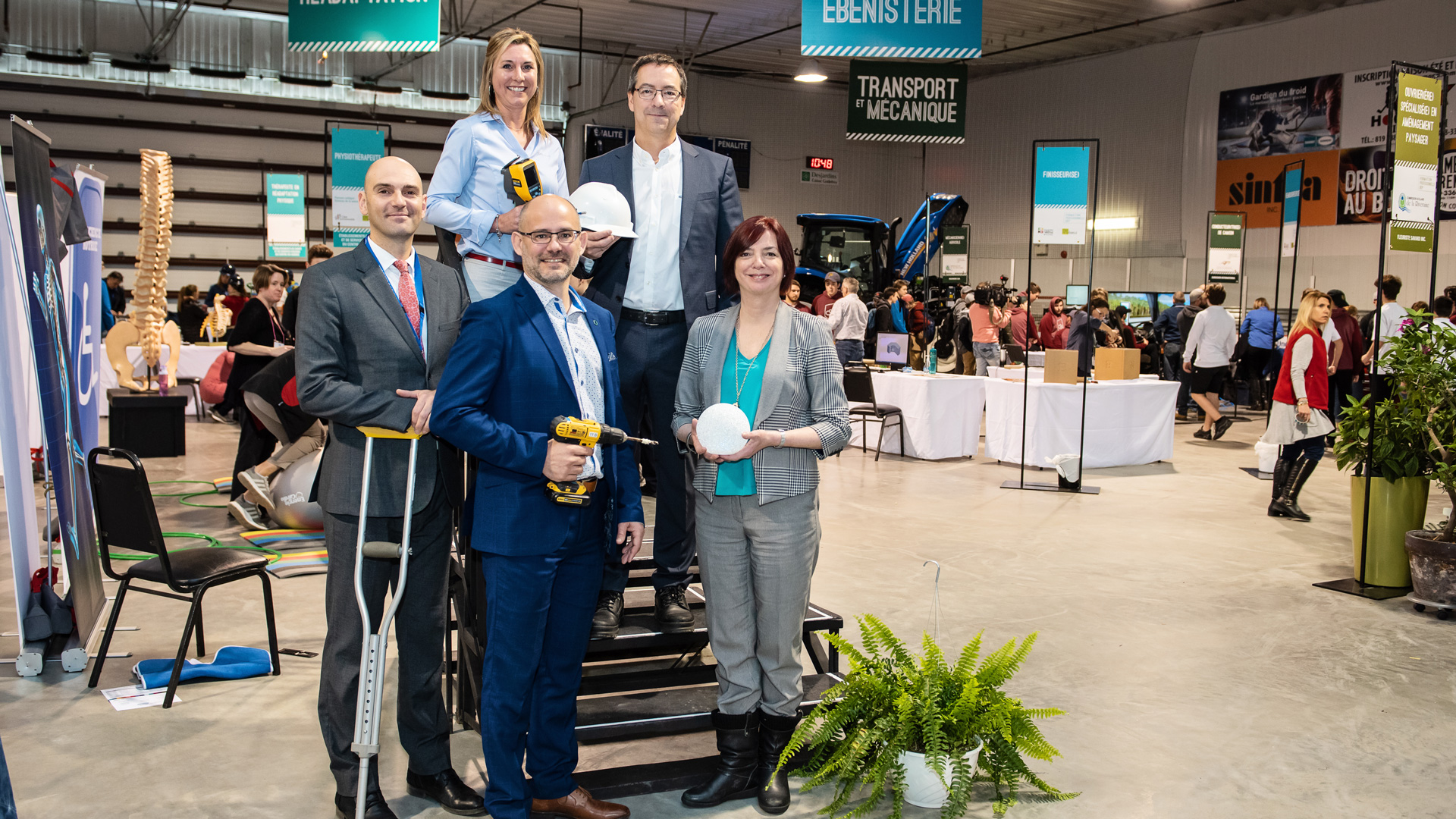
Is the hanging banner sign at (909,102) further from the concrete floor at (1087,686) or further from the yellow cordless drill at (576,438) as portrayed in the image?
the yellow cordless drill at (576,438)

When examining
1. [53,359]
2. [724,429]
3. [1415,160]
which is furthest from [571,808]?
[1415,160]

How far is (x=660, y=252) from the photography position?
3088mm

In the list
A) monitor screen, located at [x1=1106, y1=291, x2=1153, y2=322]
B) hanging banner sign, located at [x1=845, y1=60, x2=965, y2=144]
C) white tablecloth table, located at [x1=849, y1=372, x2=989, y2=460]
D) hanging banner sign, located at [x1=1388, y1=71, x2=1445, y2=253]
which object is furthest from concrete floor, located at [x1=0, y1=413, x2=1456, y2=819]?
monitor screen, located at [x1=1106, y1=291, x2=1153, y2=322]

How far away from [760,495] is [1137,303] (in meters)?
17.0

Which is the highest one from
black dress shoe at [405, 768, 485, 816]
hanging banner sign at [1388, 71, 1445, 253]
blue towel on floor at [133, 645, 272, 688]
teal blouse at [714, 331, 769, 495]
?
hanging banner sign at [1388, 71, 1445, 253]

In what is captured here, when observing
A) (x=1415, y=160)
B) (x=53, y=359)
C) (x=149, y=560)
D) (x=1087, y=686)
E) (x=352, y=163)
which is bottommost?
(x=1087, y=686)

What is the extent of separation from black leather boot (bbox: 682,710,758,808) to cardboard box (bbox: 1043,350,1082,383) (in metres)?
6.44

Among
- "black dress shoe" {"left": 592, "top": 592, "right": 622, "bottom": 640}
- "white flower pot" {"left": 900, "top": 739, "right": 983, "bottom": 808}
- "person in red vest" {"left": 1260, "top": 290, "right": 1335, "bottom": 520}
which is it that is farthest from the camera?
"person in red vest" {"left": 1260, "top": 290, "right": 1335, "bottom": 520}

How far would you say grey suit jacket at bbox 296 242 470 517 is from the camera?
249 centimetres

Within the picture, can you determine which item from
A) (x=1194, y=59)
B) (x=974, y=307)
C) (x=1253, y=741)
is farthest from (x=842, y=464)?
(x=1194, y=59)

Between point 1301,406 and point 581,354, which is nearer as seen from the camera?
point 581,354

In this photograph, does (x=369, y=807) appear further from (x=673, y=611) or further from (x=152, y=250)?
(x=152, y=250)

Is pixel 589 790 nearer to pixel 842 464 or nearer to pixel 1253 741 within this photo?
pixel 1253 741

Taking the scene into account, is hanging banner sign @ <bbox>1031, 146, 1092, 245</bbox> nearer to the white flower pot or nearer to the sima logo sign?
the white flower pot
